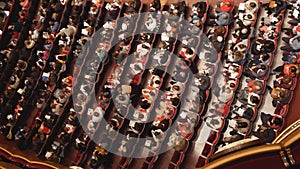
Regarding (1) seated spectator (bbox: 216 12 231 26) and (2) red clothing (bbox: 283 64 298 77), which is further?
(1) seated spectator (bbox: 216 12 231 26)

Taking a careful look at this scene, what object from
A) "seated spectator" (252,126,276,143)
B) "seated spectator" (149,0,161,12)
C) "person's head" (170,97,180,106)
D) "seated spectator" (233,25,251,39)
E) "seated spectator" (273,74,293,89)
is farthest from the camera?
"seated spectator" (149,0,161,12)

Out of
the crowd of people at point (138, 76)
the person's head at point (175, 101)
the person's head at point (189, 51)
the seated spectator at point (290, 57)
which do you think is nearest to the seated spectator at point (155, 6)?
the crowd of people at point (138, 76)

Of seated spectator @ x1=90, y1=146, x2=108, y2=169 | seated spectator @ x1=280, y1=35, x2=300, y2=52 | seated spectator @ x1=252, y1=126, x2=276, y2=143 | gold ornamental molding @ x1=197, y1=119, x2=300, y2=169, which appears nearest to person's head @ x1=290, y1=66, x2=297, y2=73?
seated spectator @ x1=280, y1=35, x2=300, y2=52

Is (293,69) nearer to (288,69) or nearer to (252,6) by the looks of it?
(288,69)

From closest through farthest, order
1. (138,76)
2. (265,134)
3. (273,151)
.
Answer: (273,151), (265,134), (138,76)

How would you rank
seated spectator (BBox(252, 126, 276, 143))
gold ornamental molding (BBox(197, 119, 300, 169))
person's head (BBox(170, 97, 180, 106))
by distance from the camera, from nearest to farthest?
gold ornamental molding (BBox(197, 119, 300, 169)), seated spectator (BBox(252, 126, 276, 143)), person's head (BBox(170, 97, 180, 106))

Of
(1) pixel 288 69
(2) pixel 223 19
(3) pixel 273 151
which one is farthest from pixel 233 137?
(3) pixel 273 151

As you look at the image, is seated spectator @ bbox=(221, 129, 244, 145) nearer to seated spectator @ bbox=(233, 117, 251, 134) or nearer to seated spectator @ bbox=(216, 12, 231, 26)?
seated spectator @ bbox=(233, 117, 251, 134)

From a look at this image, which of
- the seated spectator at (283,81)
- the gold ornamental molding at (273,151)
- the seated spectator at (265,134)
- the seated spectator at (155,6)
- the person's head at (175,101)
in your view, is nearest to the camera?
the gold ornamental molding at (273,151)

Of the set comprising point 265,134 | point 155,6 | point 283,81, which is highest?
point 155,6

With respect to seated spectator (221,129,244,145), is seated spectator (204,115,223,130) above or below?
above

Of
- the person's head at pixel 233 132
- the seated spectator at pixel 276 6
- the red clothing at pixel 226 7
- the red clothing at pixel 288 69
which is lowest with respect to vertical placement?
the person's head at pixel 233 132

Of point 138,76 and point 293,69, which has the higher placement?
point 293,69

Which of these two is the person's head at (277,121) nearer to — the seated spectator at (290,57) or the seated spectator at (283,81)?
the seated spectator at (283,81)
